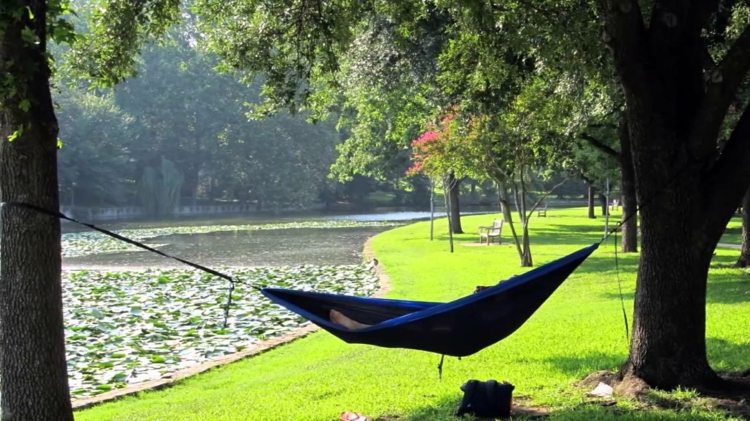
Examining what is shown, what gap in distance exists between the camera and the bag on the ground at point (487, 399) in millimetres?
4305

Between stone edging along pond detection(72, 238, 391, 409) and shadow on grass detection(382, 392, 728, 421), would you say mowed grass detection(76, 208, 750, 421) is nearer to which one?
shadow on grass detection(382, 392, 728, 421)

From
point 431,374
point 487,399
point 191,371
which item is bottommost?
point 191,371

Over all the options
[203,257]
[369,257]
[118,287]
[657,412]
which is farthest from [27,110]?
[203,257]

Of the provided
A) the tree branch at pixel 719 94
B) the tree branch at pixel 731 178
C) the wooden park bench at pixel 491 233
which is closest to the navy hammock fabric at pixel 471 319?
the tree branch at pixel 731 178

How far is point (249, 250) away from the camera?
22656 mm

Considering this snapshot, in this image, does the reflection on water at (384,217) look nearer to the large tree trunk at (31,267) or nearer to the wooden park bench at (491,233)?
the wooden park bench at (491,233)

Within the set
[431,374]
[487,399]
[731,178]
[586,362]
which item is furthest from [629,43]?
[431,374]

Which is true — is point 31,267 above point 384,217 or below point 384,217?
above

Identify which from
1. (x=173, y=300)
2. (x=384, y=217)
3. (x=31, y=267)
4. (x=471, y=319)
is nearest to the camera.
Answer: (x=31, y=267)

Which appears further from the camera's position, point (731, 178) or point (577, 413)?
point (731, 178)

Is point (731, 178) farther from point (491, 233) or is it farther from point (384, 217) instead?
point (384, 217)

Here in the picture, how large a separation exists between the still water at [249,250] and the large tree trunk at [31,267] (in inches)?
566

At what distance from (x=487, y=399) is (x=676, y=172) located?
175 cm

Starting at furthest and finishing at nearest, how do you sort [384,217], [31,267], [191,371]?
[384,217] → [191,371] → [31,267]
